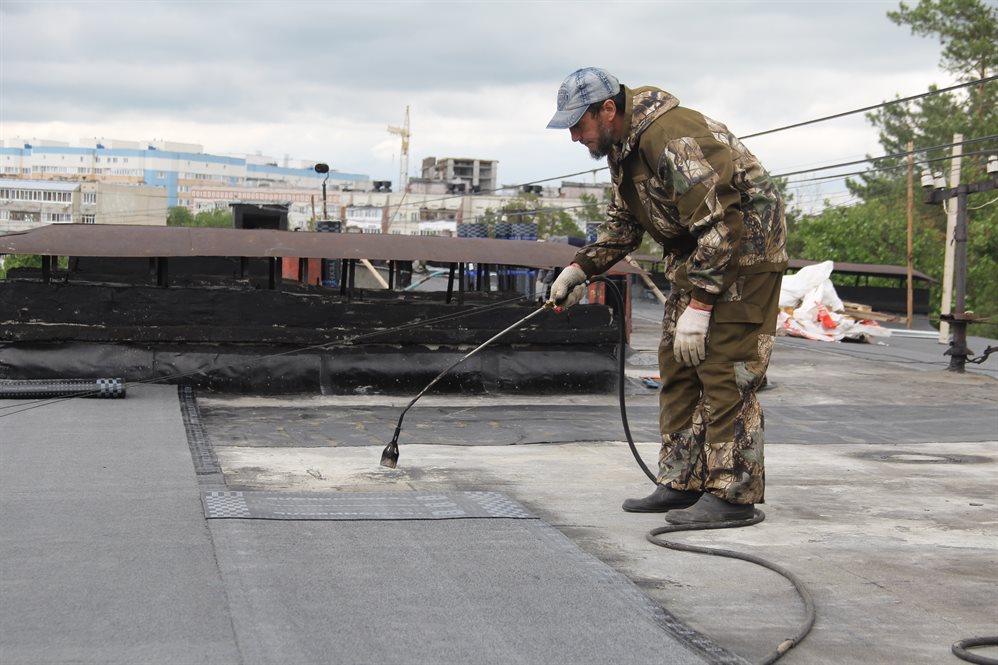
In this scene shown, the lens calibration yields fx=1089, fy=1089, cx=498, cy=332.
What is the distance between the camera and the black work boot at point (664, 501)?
17.4 feet

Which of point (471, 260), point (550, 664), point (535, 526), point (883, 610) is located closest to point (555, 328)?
point (471, 260)

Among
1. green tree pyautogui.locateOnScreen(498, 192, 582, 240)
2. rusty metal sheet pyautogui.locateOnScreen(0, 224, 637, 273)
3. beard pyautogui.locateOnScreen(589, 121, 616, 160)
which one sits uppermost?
green tree pyautogui.locateOnScreen(498, 192, 582, 240)

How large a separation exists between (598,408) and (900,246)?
41049 mm

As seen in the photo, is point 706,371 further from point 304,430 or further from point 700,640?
point 304,430

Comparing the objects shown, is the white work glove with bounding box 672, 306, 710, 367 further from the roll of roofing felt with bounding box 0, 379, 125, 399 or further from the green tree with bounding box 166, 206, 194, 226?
the green tree with bounding box 166, 206, 194, 226

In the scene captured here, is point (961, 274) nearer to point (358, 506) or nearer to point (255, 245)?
point (255, 245)

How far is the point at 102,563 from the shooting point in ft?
12.6

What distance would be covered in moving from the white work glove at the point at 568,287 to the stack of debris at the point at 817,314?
17.0 metres

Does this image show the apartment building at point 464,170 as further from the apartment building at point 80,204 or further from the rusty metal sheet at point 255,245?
the rusty metal sheet at point 255,245

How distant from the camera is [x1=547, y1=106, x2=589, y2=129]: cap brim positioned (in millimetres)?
4820

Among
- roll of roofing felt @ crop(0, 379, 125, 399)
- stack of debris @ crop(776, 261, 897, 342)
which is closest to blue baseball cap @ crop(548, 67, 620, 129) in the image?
roll of roofing felt @ crop(0, 379, 125, 399)

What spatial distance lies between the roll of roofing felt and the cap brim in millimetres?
5536

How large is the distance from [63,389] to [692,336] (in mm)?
5918

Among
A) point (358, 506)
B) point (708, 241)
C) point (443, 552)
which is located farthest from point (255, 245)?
point (443, 552)
